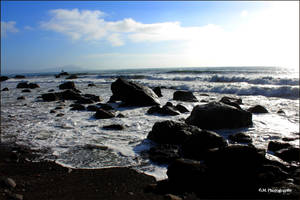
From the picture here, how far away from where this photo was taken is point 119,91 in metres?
10.8

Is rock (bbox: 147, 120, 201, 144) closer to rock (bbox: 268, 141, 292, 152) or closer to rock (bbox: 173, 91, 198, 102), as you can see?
rock (bbox: 268, 141, 292, 152)

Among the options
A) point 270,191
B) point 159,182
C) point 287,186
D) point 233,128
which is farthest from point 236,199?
point 233,128

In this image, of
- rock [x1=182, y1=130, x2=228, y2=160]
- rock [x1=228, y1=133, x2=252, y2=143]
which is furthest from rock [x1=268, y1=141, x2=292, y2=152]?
rock [x1=182, y1=130, x2=228, y2=160]

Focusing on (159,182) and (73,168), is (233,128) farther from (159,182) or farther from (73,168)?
(73,168)

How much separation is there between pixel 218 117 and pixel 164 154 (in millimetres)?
2510

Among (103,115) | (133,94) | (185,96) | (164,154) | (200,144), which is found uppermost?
(133,94)

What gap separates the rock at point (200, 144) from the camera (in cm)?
387

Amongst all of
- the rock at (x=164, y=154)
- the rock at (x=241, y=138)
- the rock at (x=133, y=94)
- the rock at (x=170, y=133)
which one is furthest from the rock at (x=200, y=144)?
the rock at (x=133, y=94)

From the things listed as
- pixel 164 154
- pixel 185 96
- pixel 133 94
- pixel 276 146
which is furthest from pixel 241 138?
pixel 185 96

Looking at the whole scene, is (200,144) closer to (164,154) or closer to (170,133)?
(164,154)

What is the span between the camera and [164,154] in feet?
13.3

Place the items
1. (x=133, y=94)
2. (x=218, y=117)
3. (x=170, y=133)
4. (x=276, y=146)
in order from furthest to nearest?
(x=133, y=94), (x=218, y=117), (x=170, y=133), (x=276, y=146)

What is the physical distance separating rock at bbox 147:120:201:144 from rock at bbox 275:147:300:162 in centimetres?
151

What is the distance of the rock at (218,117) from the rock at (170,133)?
1113 millimetres
